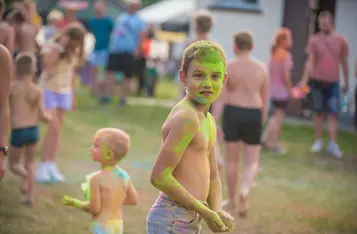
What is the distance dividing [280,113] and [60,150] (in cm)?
362

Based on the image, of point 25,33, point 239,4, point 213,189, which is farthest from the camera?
point 239,4

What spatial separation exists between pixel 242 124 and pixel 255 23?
11.0 meters

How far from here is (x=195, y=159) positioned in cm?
388

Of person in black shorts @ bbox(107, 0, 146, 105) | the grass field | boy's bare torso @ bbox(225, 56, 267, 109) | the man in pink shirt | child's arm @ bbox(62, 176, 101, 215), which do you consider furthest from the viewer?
person in black shorts @ bbox(107, 0, 146, 105)

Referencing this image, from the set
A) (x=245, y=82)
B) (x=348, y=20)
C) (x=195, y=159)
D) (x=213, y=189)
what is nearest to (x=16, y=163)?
(x=245, y=82)

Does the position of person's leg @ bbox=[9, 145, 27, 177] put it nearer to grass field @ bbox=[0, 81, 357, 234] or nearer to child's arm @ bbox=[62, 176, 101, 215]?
grass field @ bbox=[0, 81, 357, 234]

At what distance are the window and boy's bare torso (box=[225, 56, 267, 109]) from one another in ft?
35.5

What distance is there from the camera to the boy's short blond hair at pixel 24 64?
7242 millimetres

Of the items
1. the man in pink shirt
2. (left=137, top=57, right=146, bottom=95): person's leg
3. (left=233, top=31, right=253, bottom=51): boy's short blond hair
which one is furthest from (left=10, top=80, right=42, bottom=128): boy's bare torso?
(left=137, top=57, right=146, bottom=95): person's leg

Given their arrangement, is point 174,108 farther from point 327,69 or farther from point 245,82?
point 327,69

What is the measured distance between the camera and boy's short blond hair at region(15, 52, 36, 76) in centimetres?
724

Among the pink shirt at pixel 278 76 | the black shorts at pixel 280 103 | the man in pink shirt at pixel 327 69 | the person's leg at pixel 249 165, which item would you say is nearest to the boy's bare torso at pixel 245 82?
the person's leg at pixel 249 165

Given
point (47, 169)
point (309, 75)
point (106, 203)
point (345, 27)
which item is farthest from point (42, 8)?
point (106, 203)

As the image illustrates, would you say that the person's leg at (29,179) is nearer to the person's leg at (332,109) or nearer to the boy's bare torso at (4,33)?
the boy's bare torso at (4,33)
